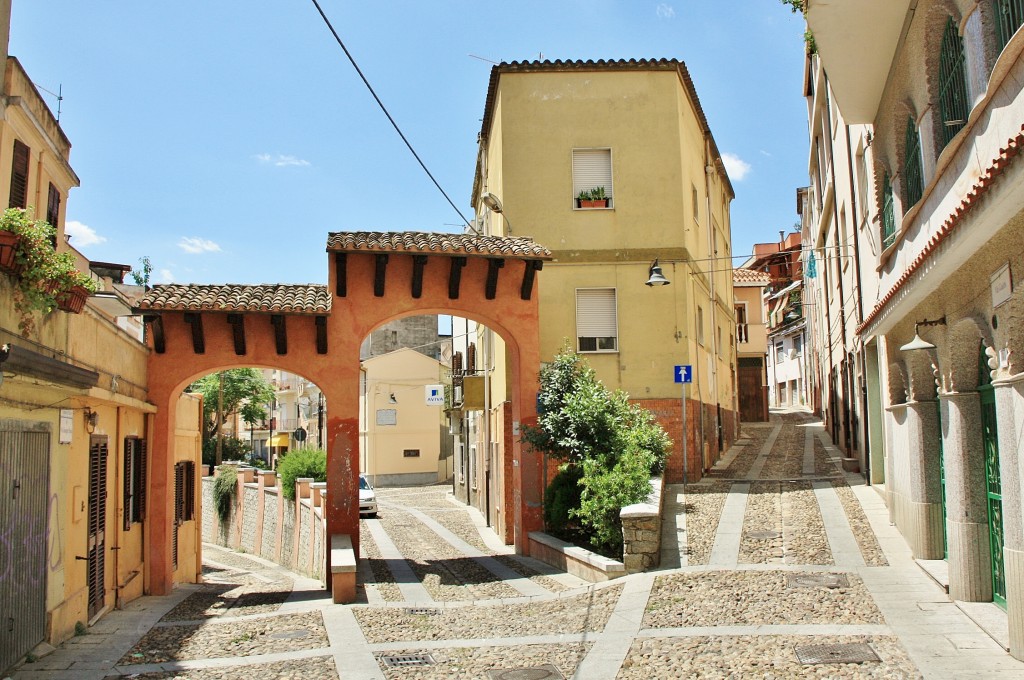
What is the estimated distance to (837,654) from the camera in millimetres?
8047

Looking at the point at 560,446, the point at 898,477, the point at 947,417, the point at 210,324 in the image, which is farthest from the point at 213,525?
the point at 947,417

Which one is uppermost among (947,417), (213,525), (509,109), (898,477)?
(509,109)

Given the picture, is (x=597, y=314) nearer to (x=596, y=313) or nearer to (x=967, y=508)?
(x=596, y=313)

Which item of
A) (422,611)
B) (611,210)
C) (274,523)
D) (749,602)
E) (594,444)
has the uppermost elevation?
(611,210)

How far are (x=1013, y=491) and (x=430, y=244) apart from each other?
36.2 ft

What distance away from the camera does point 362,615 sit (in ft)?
39.1

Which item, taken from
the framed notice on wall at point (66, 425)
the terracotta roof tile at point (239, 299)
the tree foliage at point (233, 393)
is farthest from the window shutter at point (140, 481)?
the tree foliage at point (233, 393)

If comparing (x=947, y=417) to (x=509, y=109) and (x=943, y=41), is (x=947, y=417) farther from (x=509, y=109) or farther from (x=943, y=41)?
(x=509, y=109)

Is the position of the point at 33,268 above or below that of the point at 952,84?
below

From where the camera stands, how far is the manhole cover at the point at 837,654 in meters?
7.87

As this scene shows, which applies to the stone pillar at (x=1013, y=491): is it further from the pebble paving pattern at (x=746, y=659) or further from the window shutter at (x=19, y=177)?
the window shutter at (x=19, y=177)

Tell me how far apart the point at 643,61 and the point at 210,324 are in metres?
11.1

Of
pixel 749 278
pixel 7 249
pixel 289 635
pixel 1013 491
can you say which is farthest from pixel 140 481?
pixel 749 278

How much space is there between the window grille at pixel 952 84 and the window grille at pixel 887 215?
9.57 ft
